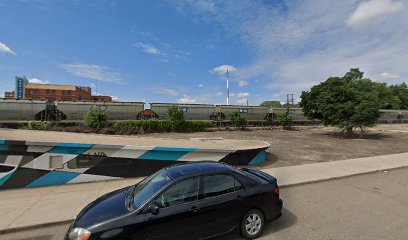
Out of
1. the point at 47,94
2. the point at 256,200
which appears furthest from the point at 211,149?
the point at 47,94

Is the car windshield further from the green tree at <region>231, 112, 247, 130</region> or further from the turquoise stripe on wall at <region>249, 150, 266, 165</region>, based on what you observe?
the green tree at <region>231, 112, 247, 130</region>

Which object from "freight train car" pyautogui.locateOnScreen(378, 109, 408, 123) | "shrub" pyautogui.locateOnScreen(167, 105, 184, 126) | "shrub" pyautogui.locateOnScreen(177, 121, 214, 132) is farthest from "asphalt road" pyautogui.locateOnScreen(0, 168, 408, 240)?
"freight train car" pyautogui.locateOnScreen(378, 109, 408, 123)

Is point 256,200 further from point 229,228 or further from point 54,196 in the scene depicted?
point 54,196

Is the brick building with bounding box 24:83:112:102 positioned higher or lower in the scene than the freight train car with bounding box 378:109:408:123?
higher

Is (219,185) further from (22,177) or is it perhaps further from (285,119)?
(285,119)

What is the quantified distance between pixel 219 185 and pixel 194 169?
1.78 ft

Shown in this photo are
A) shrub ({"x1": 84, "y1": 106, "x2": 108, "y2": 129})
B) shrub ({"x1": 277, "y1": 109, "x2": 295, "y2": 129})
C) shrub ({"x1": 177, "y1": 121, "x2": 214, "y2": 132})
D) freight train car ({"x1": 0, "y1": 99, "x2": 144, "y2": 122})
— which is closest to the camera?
shrub ({"x1": 84, "y1": 106, "x2": 108, "y2": 129})

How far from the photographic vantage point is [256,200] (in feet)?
14.4

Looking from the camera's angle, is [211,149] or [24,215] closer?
[24,215]

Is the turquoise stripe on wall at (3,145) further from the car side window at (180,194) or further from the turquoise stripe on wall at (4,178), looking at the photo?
the car side window at (180,194)

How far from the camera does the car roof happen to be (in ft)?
13.6

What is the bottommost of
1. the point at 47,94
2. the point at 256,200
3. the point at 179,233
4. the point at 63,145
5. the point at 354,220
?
the point at 354,220

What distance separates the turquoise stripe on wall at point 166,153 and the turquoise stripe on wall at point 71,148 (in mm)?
1785

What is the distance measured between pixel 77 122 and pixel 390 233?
26072 mm
